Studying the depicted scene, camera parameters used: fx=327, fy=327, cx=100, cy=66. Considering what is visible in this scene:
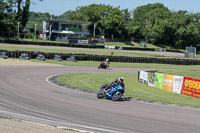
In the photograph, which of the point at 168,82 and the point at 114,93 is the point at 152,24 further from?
the point at 114,93

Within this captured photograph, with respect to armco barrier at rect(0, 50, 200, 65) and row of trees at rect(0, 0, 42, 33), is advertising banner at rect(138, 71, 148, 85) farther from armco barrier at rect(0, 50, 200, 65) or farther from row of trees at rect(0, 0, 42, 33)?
row of trees at rect(0, 0, 42, 33)

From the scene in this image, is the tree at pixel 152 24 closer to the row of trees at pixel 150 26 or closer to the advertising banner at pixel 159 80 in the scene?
the row of trees at pixel 150 26

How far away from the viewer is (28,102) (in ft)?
51.2

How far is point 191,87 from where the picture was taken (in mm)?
24828

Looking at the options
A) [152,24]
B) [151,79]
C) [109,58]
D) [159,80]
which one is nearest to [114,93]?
[159,80]

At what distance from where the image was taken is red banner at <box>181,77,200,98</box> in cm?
2439

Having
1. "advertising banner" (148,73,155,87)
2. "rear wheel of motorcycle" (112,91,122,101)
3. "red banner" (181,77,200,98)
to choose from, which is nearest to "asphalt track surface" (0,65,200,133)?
"rear wheel of motorcycle" (112,91,122,101)

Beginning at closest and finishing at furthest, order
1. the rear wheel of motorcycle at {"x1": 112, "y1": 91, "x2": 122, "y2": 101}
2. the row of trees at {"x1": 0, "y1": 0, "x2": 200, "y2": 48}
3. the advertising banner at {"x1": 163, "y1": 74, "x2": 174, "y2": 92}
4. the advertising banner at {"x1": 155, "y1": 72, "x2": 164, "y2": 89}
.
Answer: the rear wheel of motorcycle at {"x1": 112, "y1": 91, "x2": 122, "y2": 101}, the advertising banner at {"x1": 163, "y1": 74, "x2": 174, "y2": 92}, the advertising banner at {"x1": 155, "y1": 72, "x2": 164, "y2": 89}, the row of trees at {"x1": 0, "y1": 0, "x2": 200, "y2": 48}

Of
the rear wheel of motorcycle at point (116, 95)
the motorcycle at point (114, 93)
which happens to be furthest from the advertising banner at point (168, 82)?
the rear wheel of motorcycle at point (116, 95)

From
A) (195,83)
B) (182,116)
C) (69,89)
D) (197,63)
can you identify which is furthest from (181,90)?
(197,63)

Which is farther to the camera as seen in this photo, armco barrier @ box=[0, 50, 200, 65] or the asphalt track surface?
armco barrier @ box=[0, 50, 200, 65]

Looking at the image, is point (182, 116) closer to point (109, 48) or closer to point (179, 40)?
point (109, 48)

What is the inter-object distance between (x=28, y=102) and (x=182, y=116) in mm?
7177

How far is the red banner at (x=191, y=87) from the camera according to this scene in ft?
80.0
